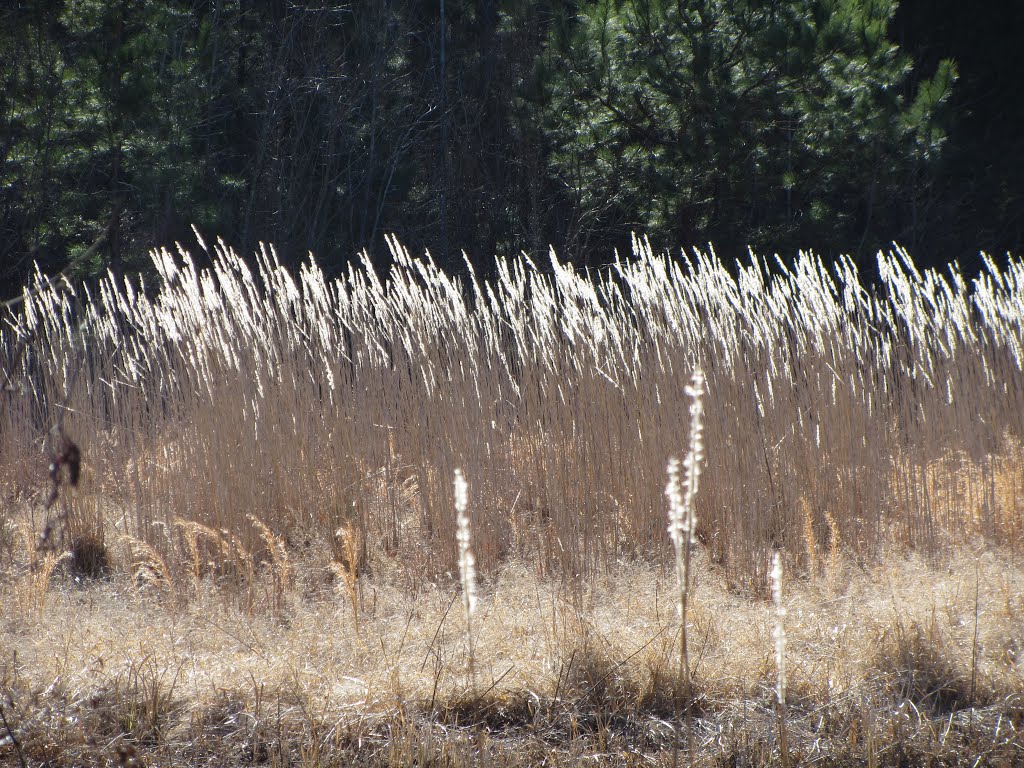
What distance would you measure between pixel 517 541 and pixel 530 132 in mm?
6120

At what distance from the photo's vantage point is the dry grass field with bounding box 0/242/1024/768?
304cm

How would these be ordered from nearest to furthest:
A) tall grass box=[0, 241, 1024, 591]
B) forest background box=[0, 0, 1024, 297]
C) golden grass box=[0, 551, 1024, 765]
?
golden grass box=[0, 551, 1024, 765], tall grass box=[0, 241, 1024, 591], forest background box=[0, 0, 1024, 297]

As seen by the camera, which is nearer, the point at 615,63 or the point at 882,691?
the point at 882,691

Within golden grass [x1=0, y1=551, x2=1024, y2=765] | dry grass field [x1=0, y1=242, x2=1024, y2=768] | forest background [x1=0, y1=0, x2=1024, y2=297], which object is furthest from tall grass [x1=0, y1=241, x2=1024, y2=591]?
forest background [x1=0, y1=0, x2=1024, y2=297]

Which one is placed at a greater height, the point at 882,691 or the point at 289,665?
the point at 289,665

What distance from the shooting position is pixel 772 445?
180 inches

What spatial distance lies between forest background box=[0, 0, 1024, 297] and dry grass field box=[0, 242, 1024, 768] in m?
3.40

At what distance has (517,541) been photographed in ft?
15.0

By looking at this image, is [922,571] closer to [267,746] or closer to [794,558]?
[794,558]

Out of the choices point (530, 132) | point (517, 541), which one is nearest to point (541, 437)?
point (517, 541)

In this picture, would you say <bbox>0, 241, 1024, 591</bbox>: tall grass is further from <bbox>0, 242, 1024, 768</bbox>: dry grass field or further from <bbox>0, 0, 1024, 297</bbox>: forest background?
<bbox>0, 0, 1024, 297</bbox>: forest background

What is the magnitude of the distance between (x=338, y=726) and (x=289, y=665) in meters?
0.39

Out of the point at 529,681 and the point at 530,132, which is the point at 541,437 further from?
the point at 530,132

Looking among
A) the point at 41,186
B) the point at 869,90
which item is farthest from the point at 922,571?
the point at 41,186
